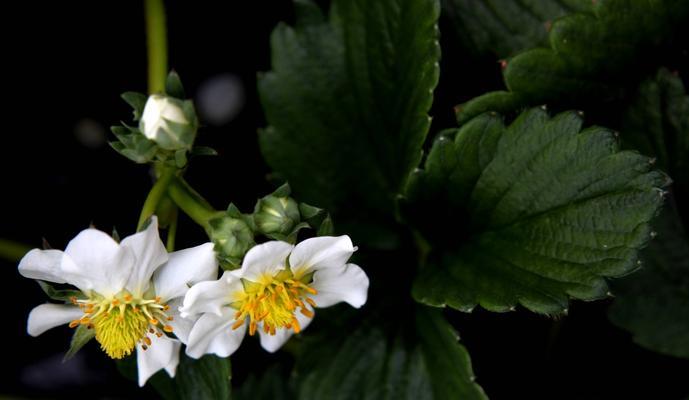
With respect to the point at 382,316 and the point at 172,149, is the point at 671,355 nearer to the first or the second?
the point at 382,316

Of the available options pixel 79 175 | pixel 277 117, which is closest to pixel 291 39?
pixel 277 117

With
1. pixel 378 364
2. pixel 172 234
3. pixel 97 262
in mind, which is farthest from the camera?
pixel 378 364

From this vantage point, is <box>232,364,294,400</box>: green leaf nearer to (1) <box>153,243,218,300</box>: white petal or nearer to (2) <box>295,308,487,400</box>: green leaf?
(2) <box>295,308,487,400</box>: green leaf

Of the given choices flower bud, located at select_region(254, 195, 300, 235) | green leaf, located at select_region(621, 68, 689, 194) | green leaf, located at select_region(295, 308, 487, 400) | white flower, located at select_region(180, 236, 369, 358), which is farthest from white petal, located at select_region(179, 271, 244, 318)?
green leaf, located at select_region(621, 68, 689, 194)

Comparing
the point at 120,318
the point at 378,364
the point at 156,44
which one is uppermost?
the point at 156,44

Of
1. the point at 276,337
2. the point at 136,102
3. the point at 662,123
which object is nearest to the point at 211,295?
the point at 276,337

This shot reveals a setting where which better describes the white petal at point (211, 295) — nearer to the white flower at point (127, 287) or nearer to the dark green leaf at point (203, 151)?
the white flower at point (127, 287)

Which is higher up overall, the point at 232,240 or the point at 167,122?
the point at 167,122

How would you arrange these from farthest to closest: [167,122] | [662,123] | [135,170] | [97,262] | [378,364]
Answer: [135,170] → [378,364] → [662,123] → [167,122] → [97,262]

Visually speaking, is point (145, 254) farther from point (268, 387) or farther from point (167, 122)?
point (268, 387)
